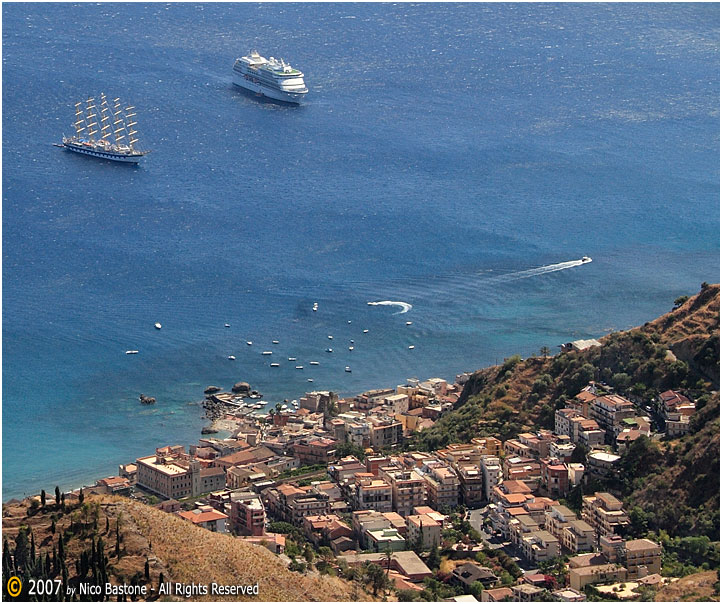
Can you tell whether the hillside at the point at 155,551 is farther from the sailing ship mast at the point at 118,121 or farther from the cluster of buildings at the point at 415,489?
the sailing ship mast at the point at 118,121

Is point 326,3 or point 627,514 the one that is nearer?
point 627,514

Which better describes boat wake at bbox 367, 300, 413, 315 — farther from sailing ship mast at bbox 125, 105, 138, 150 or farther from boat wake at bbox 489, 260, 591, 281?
sailing ship mast at bbox 125, 105, 138, 150

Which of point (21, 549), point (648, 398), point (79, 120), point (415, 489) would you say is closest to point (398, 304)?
point (648, 398)

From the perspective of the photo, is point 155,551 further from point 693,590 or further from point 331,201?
point 331,201

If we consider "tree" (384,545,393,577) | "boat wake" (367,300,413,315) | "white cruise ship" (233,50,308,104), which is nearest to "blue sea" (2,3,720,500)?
"boat wake" (367,300,413,315)

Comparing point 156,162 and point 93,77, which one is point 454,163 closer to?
point 156,162

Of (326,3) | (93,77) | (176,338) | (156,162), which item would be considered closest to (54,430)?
(176,338)

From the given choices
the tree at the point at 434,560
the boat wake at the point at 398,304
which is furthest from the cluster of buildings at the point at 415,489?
the boat wake at the point at 398,304
